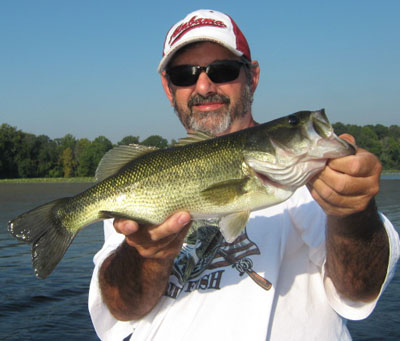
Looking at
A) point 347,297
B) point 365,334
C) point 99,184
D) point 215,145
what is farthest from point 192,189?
point 365,334

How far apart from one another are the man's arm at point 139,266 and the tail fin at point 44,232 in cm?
48

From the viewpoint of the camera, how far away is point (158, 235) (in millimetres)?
2895

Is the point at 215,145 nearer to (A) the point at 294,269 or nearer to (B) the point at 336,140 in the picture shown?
(B) the point at 336,140

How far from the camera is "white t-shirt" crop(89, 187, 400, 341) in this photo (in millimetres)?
3010

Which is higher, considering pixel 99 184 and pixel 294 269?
pixel 99 184

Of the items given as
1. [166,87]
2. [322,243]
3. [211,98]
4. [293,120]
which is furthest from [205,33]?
[322,243]

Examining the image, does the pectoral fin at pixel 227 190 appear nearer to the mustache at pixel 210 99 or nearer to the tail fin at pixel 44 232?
the tail fin at pixel 44 232

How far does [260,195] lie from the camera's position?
110 inches

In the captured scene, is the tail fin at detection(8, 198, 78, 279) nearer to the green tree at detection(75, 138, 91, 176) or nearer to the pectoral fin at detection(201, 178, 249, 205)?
the pectoral fin at detection(201, 178, 249, 205)

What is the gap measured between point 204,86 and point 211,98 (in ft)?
0.47

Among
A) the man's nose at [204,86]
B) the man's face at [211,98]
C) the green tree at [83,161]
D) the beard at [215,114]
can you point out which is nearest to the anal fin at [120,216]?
the beard at [215,114]

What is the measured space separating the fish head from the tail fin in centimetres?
150

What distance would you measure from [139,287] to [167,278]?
224 millimetres

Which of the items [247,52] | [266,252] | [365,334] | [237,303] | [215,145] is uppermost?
[247,52]
